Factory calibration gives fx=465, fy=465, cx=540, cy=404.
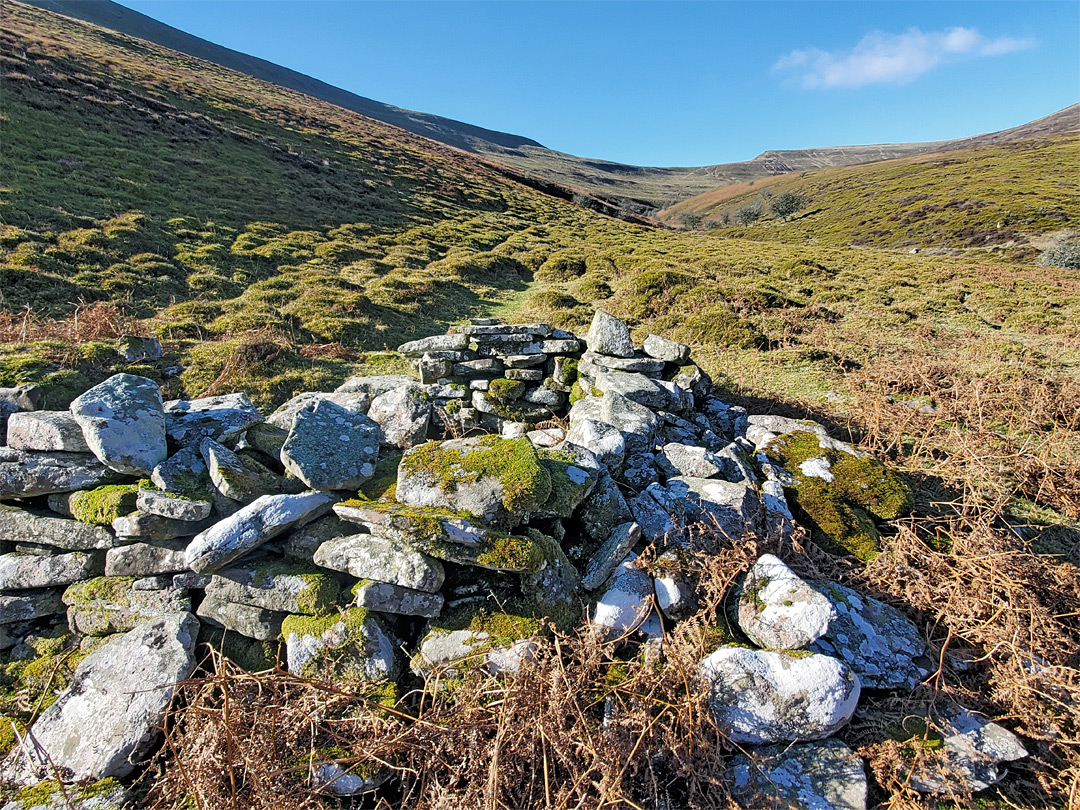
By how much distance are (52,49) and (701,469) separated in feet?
175

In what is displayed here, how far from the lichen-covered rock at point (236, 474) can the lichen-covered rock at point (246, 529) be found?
0.21 metres

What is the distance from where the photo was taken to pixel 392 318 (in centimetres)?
1301

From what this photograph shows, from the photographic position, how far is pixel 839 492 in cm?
499

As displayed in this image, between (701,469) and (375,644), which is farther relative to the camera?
(701,469)

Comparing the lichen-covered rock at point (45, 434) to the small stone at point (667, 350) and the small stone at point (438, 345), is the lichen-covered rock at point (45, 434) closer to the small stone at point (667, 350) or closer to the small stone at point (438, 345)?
the small stone at point (438, 345)

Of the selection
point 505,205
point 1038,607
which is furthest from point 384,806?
point 505,205

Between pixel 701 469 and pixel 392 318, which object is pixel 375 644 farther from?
pixel 392 318

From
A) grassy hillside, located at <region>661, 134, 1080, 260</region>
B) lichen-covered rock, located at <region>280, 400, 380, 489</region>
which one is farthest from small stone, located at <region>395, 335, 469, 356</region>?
grassy hillside, located at <region>661, 134, 1080, 260</region>

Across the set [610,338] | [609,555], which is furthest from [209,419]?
[610,338]

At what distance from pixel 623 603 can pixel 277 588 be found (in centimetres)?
256

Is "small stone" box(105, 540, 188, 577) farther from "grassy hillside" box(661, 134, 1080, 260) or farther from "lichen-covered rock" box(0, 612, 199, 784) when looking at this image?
"grassy hillside" box(661, 134, 1080, 260)

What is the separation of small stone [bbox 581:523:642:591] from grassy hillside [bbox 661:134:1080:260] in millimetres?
48890

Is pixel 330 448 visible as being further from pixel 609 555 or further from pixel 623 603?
pixel 623 603

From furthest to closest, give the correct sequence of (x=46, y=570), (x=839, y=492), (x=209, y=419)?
(x=839, y=492) → (x=209, y=419) → (x=46, y=570)
